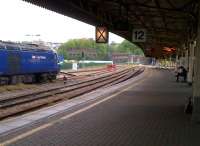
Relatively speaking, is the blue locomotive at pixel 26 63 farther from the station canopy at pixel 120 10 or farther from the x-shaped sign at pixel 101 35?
the x-shaped sign at pixel 101 35

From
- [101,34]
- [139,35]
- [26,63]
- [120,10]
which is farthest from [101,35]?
[26,63]

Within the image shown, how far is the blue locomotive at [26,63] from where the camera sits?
3631 cm

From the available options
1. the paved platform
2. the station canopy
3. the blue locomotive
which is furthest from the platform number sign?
the paved platform

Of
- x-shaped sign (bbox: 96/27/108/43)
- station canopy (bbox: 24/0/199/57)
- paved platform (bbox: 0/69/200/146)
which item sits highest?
station canopy (bbox: 24/0/199/57)

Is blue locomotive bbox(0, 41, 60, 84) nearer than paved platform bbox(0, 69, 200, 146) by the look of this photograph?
No

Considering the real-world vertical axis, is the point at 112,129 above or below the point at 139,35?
below

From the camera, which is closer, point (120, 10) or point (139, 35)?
point (120, 10)

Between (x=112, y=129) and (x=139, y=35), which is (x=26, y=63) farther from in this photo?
(x=112, y=129)

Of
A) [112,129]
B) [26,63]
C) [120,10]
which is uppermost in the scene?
[120,10]

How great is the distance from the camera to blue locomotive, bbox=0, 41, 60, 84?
3631 cm

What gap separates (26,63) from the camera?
40.1m

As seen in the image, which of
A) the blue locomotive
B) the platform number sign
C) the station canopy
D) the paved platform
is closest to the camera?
the paved platform

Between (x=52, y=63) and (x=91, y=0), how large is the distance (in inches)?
896

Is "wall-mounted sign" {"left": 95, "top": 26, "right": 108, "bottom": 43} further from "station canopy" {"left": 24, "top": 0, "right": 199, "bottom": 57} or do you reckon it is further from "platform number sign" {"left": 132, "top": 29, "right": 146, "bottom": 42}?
"platform number sign" {"left": 132, "top": 29, "right": 146, "bottom": 42}
